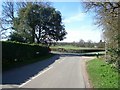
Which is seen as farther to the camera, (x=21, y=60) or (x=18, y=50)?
(x=21, y=60)

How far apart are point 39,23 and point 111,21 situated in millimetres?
48330

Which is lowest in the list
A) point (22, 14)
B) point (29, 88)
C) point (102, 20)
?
point (29, 88)

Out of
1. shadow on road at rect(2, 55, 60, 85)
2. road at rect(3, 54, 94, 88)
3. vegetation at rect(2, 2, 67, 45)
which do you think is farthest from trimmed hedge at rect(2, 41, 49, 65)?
vegetation at rect(2, 2, 67, 45)

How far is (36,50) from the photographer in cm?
4838

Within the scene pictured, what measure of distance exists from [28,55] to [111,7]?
17.5 metres

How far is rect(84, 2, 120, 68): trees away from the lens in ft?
82.7

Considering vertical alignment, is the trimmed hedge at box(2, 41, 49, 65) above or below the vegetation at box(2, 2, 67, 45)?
below

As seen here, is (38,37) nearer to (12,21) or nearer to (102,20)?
(12,21)

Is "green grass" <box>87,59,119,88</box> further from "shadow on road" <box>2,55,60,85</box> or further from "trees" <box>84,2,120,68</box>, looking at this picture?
"shadow on road" <box>2,55,60,85</box>

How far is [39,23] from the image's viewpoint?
72812 mm

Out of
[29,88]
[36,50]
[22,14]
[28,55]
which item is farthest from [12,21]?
[29,88]

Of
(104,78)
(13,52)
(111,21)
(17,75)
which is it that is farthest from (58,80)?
(13,52)

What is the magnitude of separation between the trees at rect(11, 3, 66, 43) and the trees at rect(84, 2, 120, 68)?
41.6 meters

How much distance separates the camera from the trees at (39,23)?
232 feet
